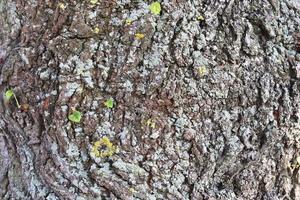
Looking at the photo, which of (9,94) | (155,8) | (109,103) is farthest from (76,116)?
(155,8)

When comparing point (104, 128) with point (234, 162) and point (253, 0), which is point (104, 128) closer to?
point (234, 162)

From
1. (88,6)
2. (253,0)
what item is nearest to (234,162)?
(253,0)

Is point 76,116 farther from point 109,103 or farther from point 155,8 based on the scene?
point 155,8

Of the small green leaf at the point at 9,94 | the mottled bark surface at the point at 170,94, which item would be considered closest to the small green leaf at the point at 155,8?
the mottled bark surface at the point at 170,94

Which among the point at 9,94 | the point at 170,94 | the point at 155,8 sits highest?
the point at 155,8

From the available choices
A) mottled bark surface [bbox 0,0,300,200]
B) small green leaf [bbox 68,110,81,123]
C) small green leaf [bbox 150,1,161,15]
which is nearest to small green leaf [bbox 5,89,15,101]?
mottled bark surface [bbox 0,0,300,200]

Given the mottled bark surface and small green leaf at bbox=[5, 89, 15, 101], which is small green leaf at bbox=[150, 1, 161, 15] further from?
small green leaf at bbox=[5, 89, 15, 101]

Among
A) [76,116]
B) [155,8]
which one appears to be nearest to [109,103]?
[76,116]

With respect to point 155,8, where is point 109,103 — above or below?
below

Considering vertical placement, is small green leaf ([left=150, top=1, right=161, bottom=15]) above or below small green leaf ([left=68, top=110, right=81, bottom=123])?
above
